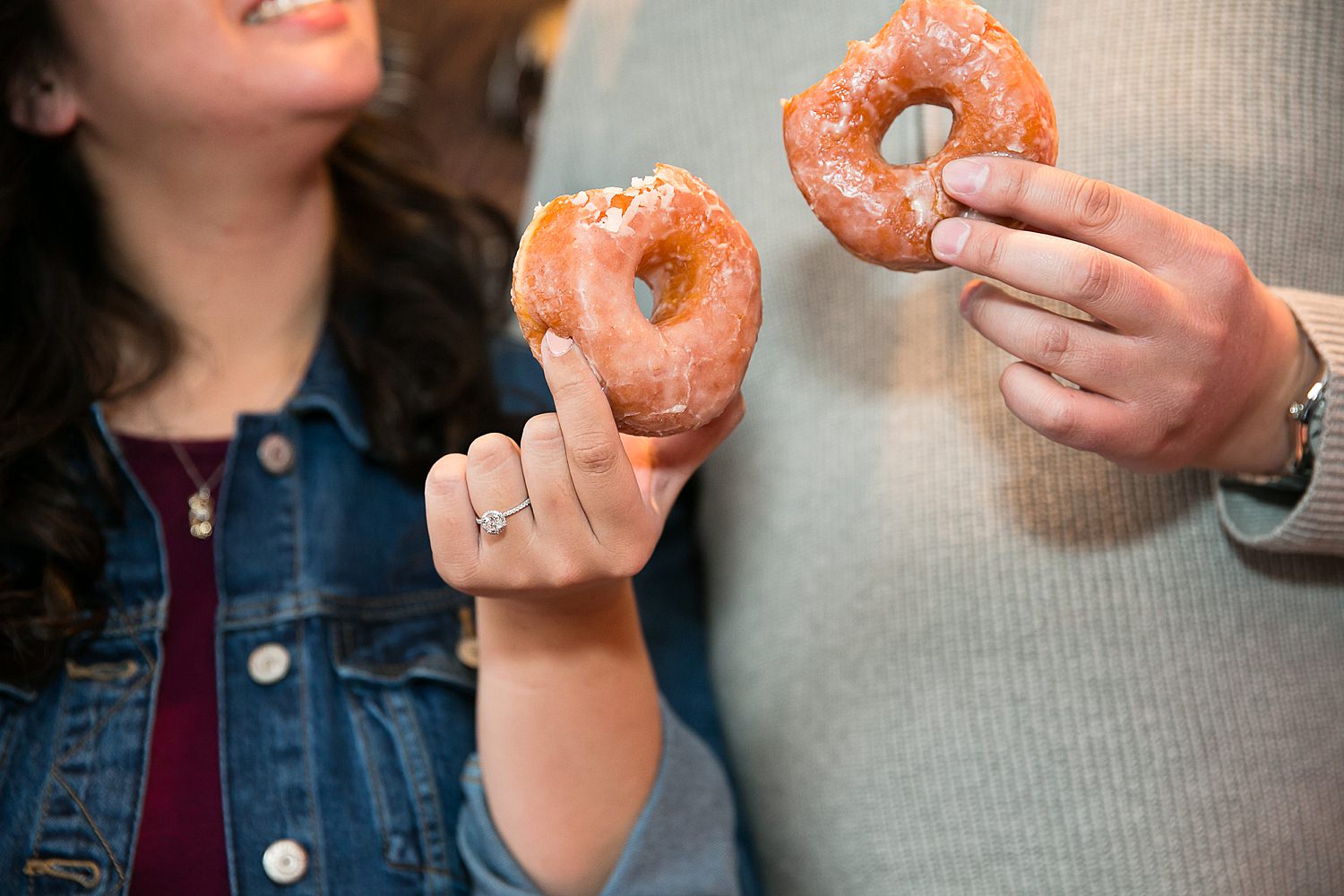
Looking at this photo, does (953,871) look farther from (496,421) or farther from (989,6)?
(989,6)

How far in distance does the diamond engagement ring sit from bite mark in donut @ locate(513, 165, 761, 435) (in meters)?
0.11

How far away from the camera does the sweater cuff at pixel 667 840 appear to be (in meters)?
1.02

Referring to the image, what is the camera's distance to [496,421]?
4.34 ft

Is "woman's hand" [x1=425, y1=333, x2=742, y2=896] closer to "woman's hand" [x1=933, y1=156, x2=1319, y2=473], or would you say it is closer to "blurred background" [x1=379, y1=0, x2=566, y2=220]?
"woman's hand" [x1=933, y1=156, x2=1319, y2=473]

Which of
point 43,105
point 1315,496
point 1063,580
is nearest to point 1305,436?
point 1315,496

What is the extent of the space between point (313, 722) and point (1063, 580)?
32.3 inches

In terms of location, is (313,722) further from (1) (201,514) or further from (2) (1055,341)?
(2) (1055,341)

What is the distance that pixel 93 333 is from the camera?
4.15 ft

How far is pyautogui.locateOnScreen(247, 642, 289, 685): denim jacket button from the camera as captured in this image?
3.66 ft

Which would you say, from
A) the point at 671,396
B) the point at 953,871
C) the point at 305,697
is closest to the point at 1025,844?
the point at 953,871

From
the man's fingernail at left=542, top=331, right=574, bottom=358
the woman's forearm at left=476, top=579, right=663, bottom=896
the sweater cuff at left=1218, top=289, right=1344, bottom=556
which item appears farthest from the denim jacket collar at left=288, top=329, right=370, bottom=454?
the sweater cuff at left=1218, top=289, right=1344, bottom=556

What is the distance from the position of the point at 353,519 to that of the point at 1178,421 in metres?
0.91

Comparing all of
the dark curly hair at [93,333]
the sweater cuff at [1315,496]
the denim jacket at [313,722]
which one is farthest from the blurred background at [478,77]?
the sweater cuff at [1315,496]

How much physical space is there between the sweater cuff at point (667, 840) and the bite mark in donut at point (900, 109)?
577 mm
